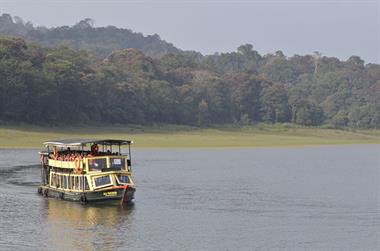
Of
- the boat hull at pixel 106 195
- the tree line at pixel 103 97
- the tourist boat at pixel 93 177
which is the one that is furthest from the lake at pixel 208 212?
the tree line at pixel 103 97

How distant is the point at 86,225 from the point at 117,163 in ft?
34.2

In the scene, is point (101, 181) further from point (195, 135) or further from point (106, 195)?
point (195, 135)

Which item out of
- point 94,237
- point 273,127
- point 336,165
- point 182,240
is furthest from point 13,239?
point 273,127

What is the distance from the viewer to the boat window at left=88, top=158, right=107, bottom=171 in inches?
2448

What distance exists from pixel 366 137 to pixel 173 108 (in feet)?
131

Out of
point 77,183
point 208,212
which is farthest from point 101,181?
point 208,212

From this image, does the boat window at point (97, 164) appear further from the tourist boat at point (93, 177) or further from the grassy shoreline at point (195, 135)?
the grassy shoreline at point (195, 135)

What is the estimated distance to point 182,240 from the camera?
157ft

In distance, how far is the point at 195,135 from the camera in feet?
481

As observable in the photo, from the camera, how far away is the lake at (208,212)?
47.7 metres

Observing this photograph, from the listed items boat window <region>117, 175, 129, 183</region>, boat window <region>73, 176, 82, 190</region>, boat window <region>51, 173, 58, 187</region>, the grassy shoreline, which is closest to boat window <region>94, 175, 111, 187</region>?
boat window <region>117, 175, 129, 183</region>

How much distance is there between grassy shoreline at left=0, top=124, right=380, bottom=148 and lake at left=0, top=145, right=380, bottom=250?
76.3 feet

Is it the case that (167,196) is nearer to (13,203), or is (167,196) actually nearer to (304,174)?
(13,203)

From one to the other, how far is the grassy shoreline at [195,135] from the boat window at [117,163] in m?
52.7
